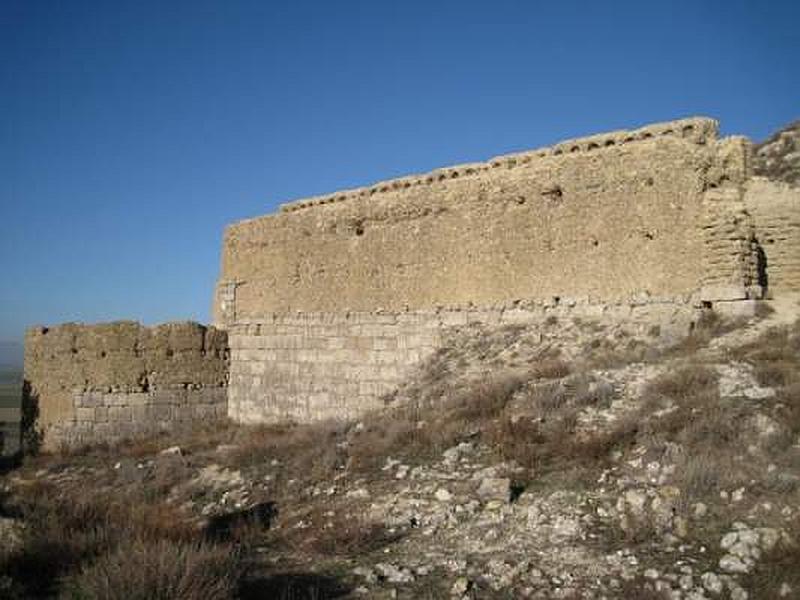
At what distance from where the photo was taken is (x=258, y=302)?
1462cm

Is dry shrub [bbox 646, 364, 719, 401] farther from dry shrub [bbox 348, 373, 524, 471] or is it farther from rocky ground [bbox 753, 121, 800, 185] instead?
rocky ground [bbox 753, 121, 800, 185]

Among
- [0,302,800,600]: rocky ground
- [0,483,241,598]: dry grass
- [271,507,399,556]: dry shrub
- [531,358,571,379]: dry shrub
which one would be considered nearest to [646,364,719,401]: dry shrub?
[0,302,800,600]: rocky ground

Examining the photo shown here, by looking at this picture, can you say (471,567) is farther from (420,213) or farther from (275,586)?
(420,213)

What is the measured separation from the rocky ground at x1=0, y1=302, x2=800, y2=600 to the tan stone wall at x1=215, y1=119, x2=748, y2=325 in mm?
949

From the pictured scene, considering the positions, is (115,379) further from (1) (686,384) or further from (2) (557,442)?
(1) (686,384)

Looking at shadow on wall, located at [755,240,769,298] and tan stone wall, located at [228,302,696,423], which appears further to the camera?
tan stone wall, located at [228,302,696,423]

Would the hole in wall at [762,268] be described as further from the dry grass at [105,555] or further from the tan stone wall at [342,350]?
the dry grass at [105,555]

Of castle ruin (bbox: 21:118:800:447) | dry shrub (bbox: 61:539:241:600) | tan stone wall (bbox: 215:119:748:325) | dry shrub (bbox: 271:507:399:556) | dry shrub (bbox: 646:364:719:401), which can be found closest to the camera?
dry shrub (bbox: 61:539:241:600)

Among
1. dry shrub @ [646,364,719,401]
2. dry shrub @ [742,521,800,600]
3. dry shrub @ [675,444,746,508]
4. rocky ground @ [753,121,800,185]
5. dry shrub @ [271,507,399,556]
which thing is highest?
rocky ground @ [753,121,800,185]

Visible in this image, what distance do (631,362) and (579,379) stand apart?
0.77 metres

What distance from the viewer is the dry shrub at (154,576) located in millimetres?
4160

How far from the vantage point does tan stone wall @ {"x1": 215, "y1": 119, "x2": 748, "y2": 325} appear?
9227 mm

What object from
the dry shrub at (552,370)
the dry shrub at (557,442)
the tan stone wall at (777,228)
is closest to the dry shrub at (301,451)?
the dry shrub at (557,442)

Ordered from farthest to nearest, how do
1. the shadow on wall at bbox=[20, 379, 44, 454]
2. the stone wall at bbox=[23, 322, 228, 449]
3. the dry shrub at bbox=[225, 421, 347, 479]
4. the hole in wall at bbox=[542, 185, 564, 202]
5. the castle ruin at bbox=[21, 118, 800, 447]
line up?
the shadow on wall at bbox=[20, 379, 44, 454] < the stone wall at bbox=[23, 322, 228, 449] < the hole in wall at bbox=[542, 185, 564, 202] < the castle ruin at bbox=[21, 118, 800, 447] < the dry shrub at bbox=[225, 421, 347, 479]
